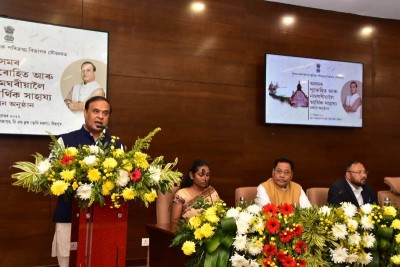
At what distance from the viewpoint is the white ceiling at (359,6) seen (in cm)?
554

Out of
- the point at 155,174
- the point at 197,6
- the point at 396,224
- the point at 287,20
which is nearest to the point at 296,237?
the point at 396,224

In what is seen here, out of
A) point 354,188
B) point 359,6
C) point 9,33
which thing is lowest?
point 354,188

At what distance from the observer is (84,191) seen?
1939 millimetres

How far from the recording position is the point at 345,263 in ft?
7.37

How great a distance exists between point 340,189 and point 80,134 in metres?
2.38

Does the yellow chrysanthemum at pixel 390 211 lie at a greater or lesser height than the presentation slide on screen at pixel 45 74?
lesser

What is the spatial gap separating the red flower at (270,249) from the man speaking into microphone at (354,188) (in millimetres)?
2077

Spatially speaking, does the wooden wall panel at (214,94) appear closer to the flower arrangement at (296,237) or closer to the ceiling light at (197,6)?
the ceiling light at (197,6)

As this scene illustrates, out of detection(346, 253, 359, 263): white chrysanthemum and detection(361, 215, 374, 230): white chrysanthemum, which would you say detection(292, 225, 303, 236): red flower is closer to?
detection(346, 253, 359, 263): white chrysanthemum

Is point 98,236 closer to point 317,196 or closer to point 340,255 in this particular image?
point 340,255

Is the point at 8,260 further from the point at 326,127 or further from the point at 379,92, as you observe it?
the point at 379,92

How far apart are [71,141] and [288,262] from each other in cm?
140

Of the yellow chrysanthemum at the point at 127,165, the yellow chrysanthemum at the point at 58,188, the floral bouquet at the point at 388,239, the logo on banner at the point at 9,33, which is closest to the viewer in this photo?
the yellow chrysanthemum at the point at 58,188

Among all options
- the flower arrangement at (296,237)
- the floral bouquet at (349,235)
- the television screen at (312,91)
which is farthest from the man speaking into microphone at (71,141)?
the television screen at (312,91)
